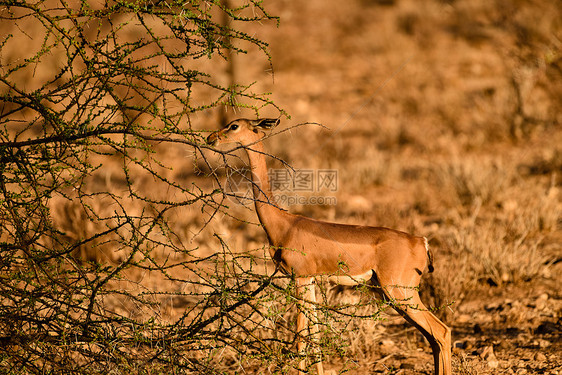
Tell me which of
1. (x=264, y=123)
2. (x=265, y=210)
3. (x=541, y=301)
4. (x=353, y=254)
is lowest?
(x=353, y=254)

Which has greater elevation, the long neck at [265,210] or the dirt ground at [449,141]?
the dirt ground at [449,141]

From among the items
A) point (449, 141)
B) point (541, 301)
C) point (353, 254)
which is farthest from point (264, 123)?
point (449, 141)

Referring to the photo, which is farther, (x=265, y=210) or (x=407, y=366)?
(x=407, y=366)

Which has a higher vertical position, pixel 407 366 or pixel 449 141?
pixel 449 141

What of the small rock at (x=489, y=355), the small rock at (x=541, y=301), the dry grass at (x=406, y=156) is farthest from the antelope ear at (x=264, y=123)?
the small rock at (x=541, y=301)

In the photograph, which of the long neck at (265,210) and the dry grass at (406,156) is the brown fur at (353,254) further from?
the dry grass at (406,156)

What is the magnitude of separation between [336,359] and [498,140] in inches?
305

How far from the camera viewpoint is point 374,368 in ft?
16.7

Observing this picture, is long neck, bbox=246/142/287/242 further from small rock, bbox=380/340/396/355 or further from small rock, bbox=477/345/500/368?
small rock, bbox=477/345/500/368

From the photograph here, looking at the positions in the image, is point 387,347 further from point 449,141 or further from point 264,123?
point 449,141

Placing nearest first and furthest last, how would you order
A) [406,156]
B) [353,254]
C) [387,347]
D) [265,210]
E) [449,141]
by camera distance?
[353,254], [265,210], [387,347], [406,156], [449,141]

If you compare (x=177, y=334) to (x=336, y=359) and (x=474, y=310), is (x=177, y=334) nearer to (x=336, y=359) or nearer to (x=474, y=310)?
(x=336, y=359)

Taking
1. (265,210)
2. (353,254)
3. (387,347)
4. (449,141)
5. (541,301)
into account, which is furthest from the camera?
(449,141)

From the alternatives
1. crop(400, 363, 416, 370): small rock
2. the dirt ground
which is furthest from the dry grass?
crop(400, 363, 416, 370): small rock
